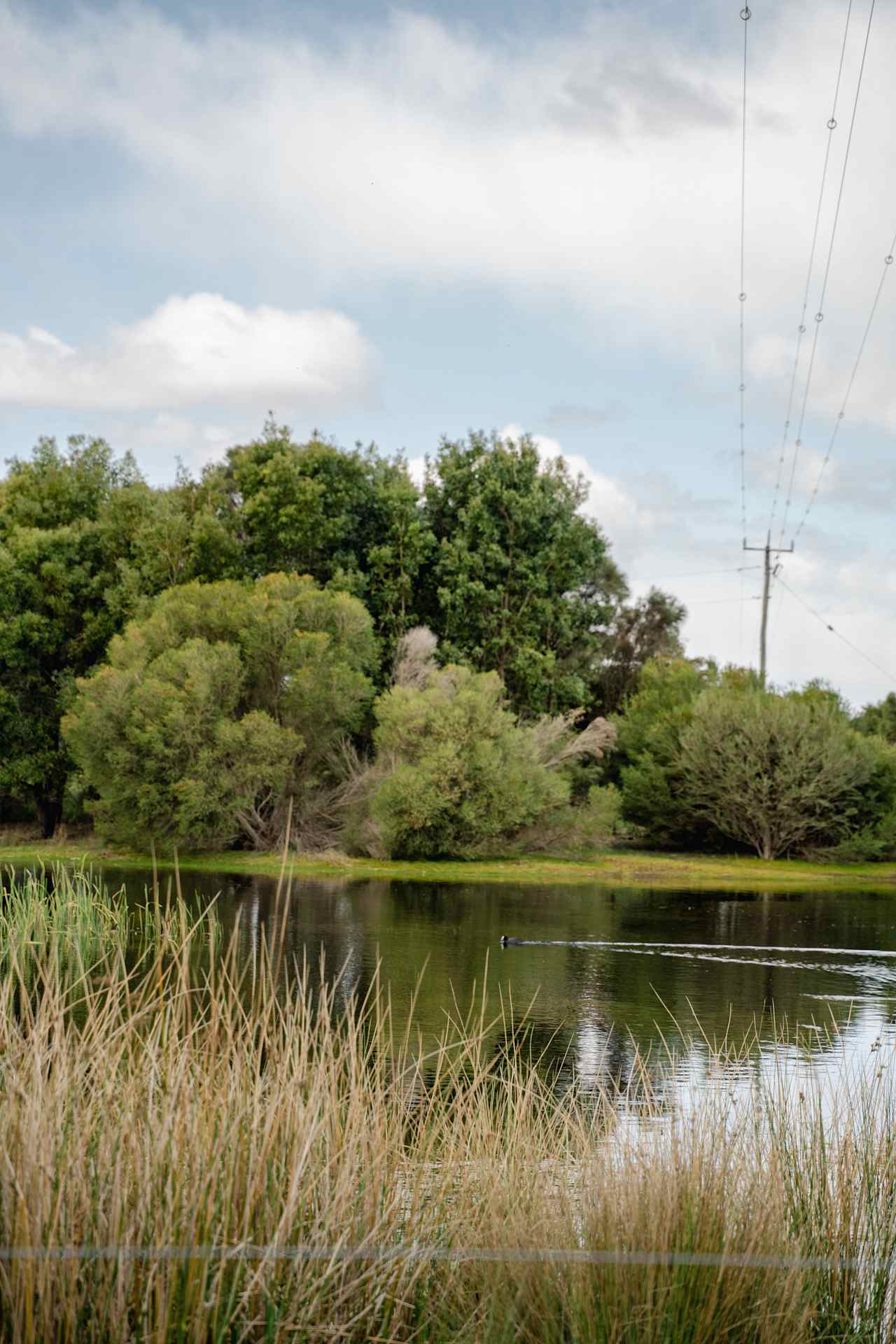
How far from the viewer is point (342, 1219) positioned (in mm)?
4930

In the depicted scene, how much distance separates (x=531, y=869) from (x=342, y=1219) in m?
33.5

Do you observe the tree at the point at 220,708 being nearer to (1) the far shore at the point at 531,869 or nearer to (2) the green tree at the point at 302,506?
(1) the far shore at the point at 531,869

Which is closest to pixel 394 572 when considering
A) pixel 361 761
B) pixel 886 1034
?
pixel 361 761

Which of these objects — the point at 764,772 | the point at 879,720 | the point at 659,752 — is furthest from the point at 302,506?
the point at 879,720

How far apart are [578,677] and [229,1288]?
4248 centimetres

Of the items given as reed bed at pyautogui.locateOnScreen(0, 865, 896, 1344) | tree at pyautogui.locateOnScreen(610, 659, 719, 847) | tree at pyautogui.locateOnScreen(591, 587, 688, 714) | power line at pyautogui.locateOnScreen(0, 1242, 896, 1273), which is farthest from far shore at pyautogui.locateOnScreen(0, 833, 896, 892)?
power line at pyautogui.locateOnScreen(0, 1242, 896, 1273)

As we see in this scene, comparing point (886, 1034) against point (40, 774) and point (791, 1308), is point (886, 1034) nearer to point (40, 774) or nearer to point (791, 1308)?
point (791, 1308)

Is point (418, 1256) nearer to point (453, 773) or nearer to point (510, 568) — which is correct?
point (453, 773)

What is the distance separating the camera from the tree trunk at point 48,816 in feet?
144

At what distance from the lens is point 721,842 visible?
151ft

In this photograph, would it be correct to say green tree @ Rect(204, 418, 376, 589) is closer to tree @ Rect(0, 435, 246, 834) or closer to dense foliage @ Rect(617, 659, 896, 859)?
tree @ Rect(0, 435, 246, 834)

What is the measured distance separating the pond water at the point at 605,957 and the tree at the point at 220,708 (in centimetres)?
337

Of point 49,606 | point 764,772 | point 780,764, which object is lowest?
point 764,772

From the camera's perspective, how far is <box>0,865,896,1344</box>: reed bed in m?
4.29
